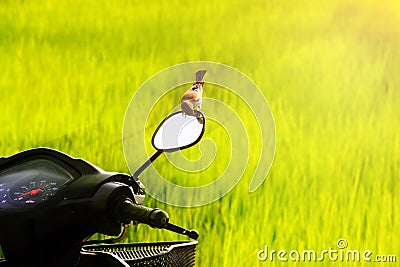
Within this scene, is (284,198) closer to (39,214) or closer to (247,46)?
(247,46)

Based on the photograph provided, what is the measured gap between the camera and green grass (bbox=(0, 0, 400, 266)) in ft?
6.68

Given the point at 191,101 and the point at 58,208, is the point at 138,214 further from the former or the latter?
the point at 191,101

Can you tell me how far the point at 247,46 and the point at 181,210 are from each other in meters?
0.61

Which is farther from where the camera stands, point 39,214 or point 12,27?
point 12,27

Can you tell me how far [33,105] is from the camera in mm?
2082

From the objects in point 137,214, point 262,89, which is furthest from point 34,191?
point 262,89

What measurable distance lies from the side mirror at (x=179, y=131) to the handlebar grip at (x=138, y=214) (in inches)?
10.7

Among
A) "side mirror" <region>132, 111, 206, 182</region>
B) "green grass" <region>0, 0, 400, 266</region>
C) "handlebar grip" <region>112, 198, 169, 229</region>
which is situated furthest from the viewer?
"green grass" <region>0, 0, 400, 266</region>

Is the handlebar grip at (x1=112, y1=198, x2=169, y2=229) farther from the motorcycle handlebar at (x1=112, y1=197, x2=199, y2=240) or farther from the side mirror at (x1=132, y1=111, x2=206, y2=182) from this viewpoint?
the side mirror at (x1=132, y1=111, x2=206, y2=182)

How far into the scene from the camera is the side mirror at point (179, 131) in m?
0.85

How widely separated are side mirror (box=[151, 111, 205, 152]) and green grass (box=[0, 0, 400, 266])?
3.68 feet

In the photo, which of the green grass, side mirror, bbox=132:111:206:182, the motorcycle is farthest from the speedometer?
the green grass

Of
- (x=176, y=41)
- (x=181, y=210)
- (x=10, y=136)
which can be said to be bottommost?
(x=181, y=210)

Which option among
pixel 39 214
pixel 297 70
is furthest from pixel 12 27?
pixel 39 214
